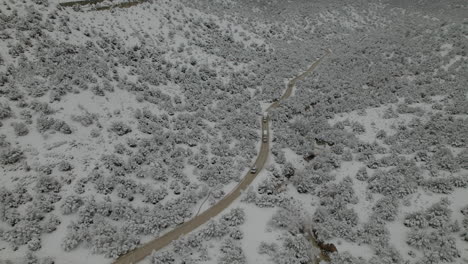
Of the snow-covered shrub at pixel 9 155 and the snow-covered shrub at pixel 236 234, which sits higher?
the snow-covered shrub at pixel 9 155

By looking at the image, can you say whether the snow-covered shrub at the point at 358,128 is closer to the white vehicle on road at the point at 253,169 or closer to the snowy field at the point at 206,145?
the snowy field at the point at 206,145

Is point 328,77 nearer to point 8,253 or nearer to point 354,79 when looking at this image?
point 354,79

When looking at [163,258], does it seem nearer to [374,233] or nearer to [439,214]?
[374,233]

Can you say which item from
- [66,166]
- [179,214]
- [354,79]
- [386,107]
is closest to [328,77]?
[354,79]

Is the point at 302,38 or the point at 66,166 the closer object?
the point at 66,166

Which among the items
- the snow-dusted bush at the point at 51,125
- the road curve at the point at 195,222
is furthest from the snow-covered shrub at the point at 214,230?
the snow-dusted bush at the point at 51,125

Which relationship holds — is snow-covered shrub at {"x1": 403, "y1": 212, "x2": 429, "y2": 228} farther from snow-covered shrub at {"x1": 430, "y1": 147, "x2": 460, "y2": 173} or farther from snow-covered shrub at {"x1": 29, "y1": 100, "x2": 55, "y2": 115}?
snow-covered shrub at {"x1": 29, "y1": 100, "x2": 55, "y2": 115}

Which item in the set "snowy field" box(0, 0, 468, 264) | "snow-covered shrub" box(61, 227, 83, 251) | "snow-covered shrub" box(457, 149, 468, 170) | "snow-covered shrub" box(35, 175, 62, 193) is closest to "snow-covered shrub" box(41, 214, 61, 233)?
"snowy field" box(0, 0, 468, 264)
